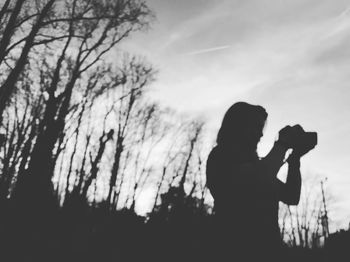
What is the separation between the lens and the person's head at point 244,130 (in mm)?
2131

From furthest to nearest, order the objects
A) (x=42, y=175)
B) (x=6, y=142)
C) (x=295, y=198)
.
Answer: (x=6, y=142)
(x=42, y=175)
(x=295, y=198)

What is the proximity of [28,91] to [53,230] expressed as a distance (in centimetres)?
852

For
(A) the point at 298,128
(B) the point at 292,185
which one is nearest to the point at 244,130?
(A) the point at 298,128

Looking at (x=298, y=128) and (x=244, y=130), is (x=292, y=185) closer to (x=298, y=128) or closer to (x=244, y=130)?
(x=298, y=128)

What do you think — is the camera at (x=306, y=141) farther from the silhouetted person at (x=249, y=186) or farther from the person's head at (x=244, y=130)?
the person's head at (x=244, y=130)

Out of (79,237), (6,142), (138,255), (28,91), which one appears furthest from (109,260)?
(6,142)

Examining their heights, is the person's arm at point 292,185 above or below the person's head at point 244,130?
below

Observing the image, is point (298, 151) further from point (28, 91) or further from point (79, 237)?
point (28, 91)

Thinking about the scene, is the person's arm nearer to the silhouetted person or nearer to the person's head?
the silhouetted person

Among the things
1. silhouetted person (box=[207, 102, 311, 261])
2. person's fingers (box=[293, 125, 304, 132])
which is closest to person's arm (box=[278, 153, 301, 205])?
silhouetted person (box=[207, 102, 311, 261])

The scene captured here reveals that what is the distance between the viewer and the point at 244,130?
2.15 m

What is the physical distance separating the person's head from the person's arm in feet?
0.84

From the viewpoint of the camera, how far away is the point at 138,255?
534 inches

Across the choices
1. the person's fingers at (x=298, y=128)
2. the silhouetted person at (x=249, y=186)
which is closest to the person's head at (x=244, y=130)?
the silhouetted person at (x=249, y=186)
